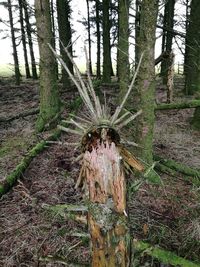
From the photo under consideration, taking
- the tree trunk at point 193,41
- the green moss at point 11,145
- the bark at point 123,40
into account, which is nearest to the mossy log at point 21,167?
the green moss at point 11,145

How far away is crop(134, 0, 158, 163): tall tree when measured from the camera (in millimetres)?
4840

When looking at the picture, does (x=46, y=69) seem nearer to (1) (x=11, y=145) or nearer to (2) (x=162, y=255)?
(1) (x=11, y=145)

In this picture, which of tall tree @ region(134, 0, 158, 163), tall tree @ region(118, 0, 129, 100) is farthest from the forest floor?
tall tree @ region(118, 0, 129, 100)

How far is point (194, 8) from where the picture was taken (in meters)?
12.4

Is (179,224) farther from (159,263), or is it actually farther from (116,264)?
(116,264)

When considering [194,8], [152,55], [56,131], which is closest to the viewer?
[152,55]

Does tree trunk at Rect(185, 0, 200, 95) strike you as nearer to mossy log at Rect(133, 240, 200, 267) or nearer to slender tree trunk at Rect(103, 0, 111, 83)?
slender tree trunk at Rect(103, 0, 111, 83)

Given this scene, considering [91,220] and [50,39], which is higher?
[50,39]

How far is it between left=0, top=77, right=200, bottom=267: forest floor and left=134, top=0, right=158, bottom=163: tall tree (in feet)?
2.67

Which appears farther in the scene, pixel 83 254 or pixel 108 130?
pixel 83 254

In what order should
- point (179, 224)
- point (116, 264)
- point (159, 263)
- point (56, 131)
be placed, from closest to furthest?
1. point (116, 264)
2. point (159, 263)
3. point (179, 224)
4. point (56, 131)

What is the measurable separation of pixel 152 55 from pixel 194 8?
29.2ft

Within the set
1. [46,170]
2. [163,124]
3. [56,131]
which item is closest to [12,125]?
[56,131]

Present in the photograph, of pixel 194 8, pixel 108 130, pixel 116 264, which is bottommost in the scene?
pixel 116 264
